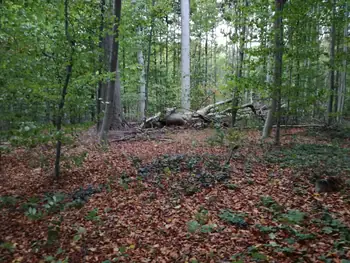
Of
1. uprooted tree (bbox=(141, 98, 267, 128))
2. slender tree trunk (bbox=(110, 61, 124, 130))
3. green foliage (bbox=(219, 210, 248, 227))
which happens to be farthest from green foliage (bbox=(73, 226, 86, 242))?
uprooted tree (bbox=(141, 98, 267, 128))

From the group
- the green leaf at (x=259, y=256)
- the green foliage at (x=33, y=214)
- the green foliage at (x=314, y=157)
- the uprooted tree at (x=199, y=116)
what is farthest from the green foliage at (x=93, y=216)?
the uprooted tree at (x=199, y=116)

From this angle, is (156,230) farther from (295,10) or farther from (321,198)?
(295,10)

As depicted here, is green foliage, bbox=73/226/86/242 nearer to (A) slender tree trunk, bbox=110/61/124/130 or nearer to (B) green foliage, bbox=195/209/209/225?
(B) green foliage, bbox=195/209/209/225

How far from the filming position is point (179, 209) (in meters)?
4.76

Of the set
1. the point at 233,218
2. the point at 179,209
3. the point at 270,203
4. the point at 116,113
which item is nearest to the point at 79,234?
the point at 179,209

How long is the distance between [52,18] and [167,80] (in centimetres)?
1430

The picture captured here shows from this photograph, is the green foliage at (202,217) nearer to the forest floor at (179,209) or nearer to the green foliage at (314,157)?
the forest floor at (179,209)

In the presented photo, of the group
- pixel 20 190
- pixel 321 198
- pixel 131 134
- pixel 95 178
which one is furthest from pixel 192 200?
pixel 131 134

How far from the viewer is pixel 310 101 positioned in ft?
26.0

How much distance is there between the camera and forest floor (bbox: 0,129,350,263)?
3.53 metres

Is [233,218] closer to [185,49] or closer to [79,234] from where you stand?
[79,234]

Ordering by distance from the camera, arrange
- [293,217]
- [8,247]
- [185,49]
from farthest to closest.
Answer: [185,49] < [293,217] < [8,247]

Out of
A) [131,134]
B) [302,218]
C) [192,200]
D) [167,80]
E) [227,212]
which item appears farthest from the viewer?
[167,80]

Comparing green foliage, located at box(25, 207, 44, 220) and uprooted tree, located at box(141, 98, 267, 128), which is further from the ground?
uprooted tree, located at box(141, 98, 267, 128)
